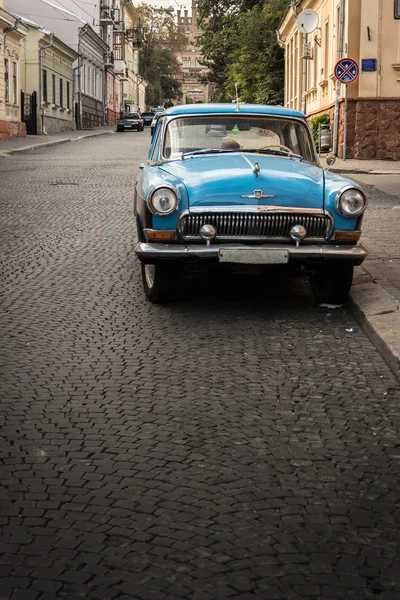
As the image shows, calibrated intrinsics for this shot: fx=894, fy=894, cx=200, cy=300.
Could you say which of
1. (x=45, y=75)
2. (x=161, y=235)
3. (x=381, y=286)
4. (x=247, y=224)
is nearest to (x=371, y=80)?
(x=381, y=286)

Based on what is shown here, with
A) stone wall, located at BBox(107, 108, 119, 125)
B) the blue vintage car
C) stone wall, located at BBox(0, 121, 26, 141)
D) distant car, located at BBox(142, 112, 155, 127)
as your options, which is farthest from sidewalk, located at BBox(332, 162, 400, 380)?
stone wall, located at BBox(107, 108, 119, 125)

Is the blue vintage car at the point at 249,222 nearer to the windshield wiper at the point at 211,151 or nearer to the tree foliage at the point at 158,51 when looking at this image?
the windshield wiper at the point at 211,151

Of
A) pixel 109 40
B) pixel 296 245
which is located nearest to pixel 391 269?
pixel 296 245

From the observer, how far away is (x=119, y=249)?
9.27 metres

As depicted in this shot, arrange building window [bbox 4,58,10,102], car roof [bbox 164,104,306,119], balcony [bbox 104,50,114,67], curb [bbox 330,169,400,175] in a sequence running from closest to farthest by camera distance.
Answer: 1. car roof [bbox 164,104,306,119]
2. curb [bbox 330,169,400,175]
3. building window [bbox 4,58,10,102]
4. balcony [bbox 104,50,114,67]

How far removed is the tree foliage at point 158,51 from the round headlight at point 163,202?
99.2m

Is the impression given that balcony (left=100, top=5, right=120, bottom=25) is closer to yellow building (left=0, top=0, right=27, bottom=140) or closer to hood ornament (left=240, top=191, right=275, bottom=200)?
yellow building (left=0, top=0, right=27, bottom=140)

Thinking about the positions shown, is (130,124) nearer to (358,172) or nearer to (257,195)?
(358,172)

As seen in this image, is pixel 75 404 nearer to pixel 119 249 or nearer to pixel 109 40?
pixel 119 249

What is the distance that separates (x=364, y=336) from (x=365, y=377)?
41.0 inches

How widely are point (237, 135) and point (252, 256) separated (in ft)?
6.23

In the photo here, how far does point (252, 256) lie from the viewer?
6.23 m

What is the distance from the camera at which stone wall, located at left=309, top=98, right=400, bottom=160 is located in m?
23.7

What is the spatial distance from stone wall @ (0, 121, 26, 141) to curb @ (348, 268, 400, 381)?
29.5 metres
